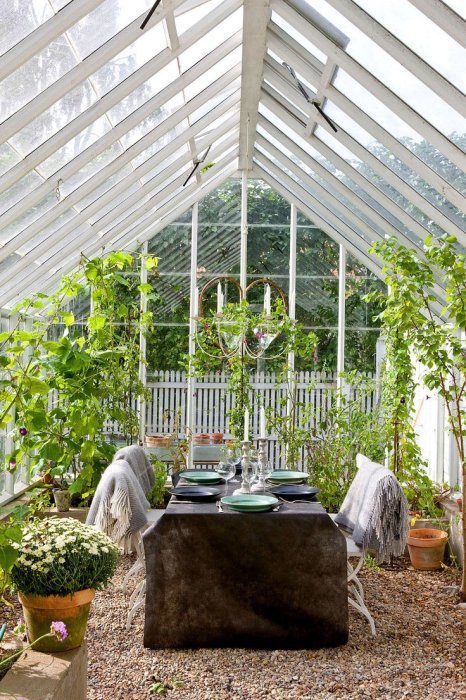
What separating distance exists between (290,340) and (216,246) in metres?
1.37

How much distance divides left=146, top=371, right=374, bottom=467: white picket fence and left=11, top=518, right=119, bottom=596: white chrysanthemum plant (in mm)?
5104

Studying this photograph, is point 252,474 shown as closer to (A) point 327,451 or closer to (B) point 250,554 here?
(B) point 250,554

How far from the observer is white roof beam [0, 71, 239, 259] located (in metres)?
5.23

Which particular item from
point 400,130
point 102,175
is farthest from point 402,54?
point 102,175

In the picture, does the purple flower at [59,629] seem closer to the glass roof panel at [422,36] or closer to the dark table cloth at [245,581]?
the dark table cloth at [245,581]

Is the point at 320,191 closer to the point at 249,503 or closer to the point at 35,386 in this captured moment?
the point at 249,503

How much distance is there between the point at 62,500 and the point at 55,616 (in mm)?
3840

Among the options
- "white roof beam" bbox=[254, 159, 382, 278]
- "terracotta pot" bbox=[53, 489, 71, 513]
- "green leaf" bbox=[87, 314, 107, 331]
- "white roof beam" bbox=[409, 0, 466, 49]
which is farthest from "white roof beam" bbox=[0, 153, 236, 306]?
"white roof beam" bbox=[409, 0, 466, 49]

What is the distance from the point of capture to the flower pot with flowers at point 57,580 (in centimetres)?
295

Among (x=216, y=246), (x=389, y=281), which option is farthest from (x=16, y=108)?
(x=216, y=246)

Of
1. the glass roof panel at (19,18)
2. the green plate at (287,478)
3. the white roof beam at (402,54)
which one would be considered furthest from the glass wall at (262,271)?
the glass roof panel at (19,18)

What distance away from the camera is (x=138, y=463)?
548cm

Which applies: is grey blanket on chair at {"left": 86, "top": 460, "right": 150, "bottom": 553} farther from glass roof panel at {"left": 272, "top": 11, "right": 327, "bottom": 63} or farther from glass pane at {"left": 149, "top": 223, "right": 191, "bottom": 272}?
glass pane at {"left": 149, "top": 223, "right": 191, "bottom": 272}

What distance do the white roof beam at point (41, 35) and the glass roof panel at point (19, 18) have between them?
0.02 metres
